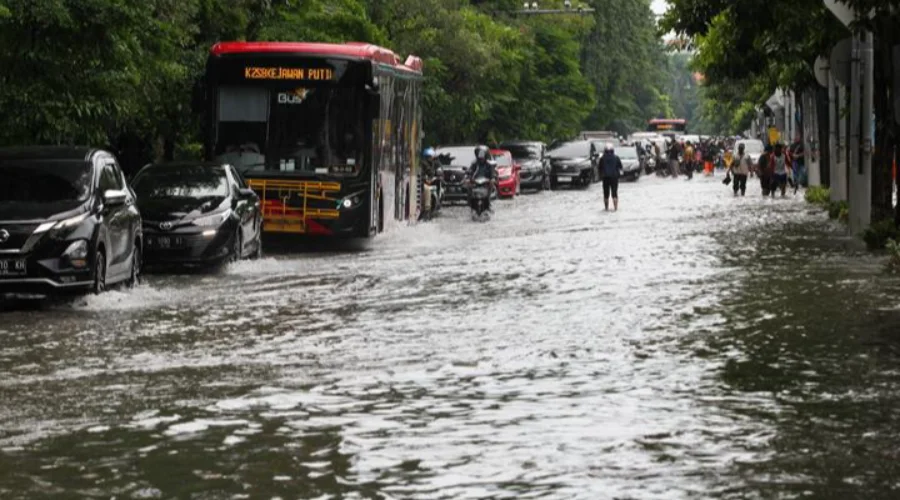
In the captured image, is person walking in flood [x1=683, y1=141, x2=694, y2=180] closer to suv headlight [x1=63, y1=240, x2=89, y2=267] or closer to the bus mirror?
the bus mirror

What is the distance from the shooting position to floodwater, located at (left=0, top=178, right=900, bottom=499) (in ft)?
30.7

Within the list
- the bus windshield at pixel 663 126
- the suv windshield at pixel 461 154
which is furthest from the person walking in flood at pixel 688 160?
the bus windshield at pixel 663 126

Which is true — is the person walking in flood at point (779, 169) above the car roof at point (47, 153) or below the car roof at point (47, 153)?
below

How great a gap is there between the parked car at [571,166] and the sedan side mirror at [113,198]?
49.5 metres

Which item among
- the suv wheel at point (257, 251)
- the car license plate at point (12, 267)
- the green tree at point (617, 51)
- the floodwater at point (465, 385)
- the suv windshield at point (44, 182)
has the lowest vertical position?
the floodwater at point (465, 385)

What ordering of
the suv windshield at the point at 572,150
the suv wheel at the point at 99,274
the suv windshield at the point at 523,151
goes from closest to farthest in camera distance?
1. the suv wheel at the point at 99,274
2. the suv windshield at the point at 523,151
3. the suv windshield at the point at 572,150

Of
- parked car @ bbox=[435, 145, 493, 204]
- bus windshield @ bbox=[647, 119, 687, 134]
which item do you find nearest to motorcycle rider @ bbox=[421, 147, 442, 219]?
parked car @ bbox=[435, 145, 493, 204]

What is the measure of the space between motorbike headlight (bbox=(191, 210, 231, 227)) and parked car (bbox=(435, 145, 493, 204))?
2553 centimetres

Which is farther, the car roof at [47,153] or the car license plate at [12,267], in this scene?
the car roof at [47,153]

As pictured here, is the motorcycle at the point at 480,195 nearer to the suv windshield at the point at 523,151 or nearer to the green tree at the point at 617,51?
the suv windshield at the point at 523,151

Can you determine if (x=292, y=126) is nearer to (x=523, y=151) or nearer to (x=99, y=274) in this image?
(x=99, y=274)

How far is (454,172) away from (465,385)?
39144 mm

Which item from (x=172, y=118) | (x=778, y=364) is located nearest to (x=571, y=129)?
(x=172, y=118)

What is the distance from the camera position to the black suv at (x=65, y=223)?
1870 centimetres
